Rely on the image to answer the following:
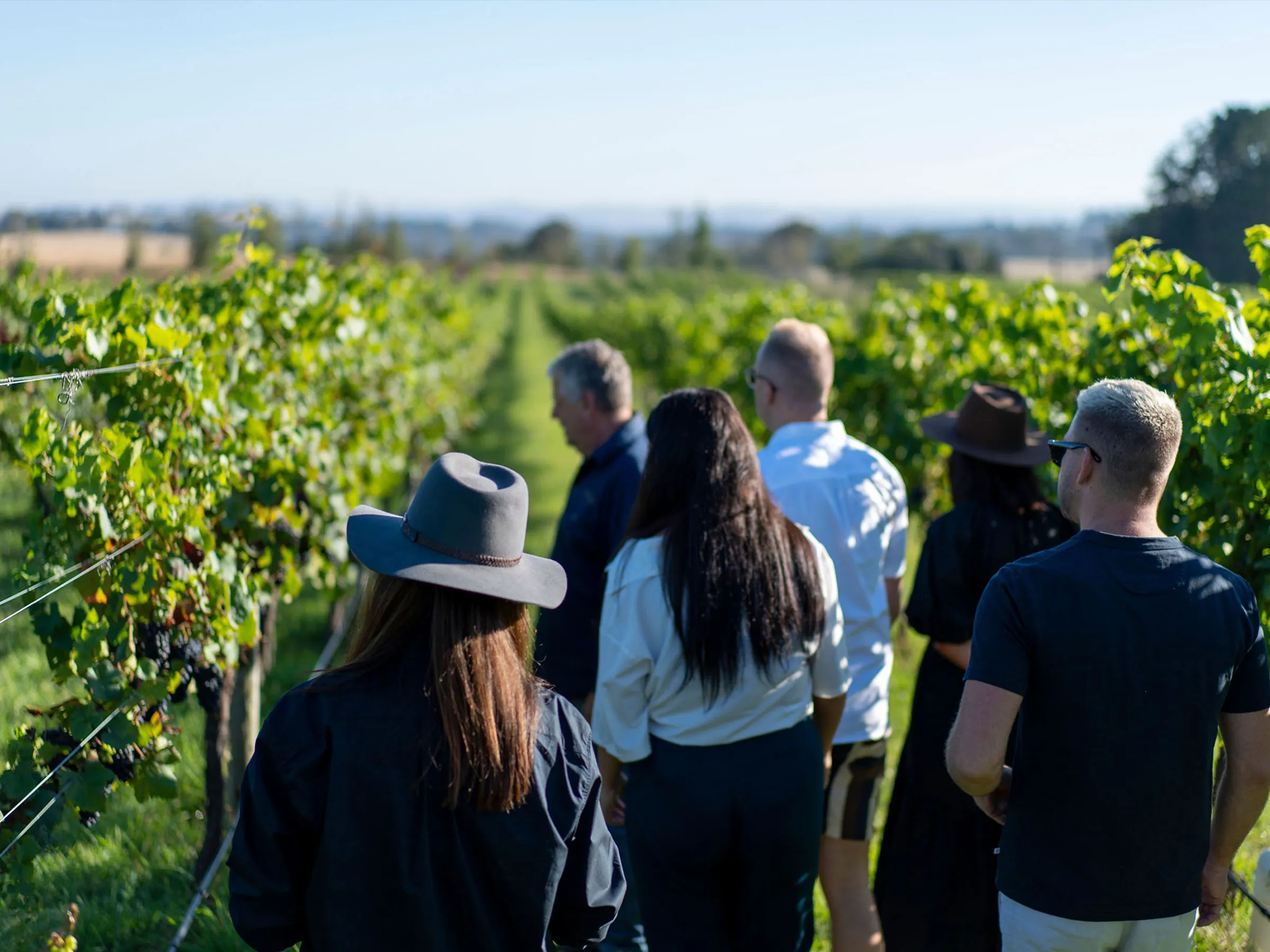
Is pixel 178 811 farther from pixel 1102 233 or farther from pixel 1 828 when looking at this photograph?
pixel 1102 233

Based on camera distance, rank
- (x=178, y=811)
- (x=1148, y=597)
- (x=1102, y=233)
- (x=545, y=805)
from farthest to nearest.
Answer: (x=1102, y=233), (x=178, y=811), (x=1148, y=597), (x=545, y=805)

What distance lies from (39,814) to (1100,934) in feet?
7.23

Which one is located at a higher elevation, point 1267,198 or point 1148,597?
point 1267,198

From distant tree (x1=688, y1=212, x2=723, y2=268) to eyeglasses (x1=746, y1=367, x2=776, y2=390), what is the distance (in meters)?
81.7

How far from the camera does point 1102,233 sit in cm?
578

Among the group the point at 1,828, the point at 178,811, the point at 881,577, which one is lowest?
the point at 178,811

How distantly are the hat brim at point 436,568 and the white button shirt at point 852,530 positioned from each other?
1333 millimetres

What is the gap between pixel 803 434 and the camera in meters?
3.18

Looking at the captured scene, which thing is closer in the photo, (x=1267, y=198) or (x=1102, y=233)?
(x=1267, y=198)

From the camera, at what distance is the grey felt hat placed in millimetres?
1689

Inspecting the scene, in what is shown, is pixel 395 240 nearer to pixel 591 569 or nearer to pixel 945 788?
pixel 591 569

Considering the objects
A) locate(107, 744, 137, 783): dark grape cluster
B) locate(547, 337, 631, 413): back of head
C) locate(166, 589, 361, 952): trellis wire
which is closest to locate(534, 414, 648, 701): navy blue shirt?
locate(547, 337, 631, 413): back of head

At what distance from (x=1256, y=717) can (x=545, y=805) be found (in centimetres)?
138

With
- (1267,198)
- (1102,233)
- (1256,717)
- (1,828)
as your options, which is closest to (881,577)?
(1256,717)
